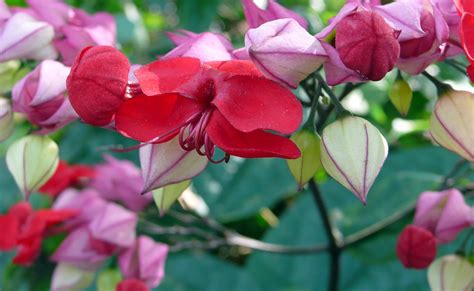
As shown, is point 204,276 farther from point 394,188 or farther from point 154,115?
point 154,115

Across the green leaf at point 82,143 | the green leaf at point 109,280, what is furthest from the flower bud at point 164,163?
the green leaf at point 82,143

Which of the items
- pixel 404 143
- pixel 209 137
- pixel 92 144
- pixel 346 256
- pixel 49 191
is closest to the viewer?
pixel 209 137

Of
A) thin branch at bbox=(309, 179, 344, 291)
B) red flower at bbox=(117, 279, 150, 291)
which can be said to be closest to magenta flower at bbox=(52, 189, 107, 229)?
red flower at bbox=(117, 279, 150, 291)

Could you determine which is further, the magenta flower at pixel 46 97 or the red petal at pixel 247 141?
the magenta flower at pixel 46 97

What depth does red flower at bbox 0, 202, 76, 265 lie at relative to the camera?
875mm

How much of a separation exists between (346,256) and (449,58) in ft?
1.84

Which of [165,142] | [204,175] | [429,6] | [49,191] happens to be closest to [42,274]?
[49,191]

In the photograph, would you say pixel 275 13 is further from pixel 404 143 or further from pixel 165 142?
pixel 404 143

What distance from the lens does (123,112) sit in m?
0.50

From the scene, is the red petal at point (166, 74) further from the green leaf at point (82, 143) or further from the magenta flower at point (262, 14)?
the green leaf at point (82, 143)

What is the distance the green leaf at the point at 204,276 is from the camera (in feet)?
3.70

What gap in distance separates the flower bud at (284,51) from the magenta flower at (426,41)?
6cm

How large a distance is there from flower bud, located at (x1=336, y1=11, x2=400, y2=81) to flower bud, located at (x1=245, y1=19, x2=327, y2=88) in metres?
0.02

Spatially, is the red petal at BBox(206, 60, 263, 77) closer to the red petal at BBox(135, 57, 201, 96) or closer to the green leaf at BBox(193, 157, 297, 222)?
the red petal at BBox(135, 57, 201, 96)
